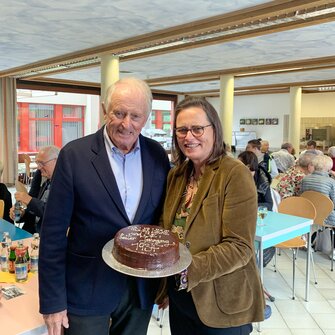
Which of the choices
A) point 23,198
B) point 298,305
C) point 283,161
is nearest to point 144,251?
point 23,198

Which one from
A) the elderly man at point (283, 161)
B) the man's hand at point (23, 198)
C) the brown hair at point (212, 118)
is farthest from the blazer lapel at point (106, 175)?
the elderly man at point (283, 161)

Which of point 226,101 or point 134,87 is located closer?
point 134,87

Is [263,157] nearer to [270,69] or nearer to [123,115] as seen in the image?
[270,69]

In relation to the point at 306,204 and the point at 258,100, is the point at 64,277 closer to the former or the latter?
the point at 306,204

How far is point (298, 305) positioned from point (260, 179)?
1.33m

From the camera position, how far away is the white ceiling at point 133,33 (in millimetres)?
3867

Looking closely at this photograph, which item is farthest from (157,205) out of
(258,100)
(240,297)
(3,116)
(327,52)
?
(258,100)

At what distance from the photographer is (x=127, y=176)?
148cm

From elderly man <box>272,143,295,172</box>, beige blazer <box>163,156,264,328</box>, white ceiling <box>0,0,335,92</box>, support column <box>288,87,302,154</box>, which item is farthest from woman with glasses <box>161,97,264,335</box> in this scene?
support column <box>288,87,302,154</box>

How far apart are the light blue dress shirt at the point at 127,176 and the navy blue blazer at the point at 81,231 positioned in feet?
0.08

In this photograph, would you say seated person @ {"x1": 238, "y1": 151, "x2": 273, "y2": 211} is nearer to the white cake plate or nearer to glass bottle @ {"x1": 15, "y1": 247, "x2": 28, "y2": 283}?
glass bottle @ {"x1": 15, "y1": 247, "x2": 28, "y2": 283}

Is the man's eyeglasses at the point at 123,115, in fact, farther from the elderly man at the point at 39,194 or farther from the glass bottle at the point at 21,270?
the elderly man at the point at 39,194

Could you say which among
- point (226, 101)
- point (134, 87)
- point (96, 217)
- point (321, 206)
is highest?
point (226, 101)

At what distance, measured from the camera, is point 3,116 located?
9.56 meters
